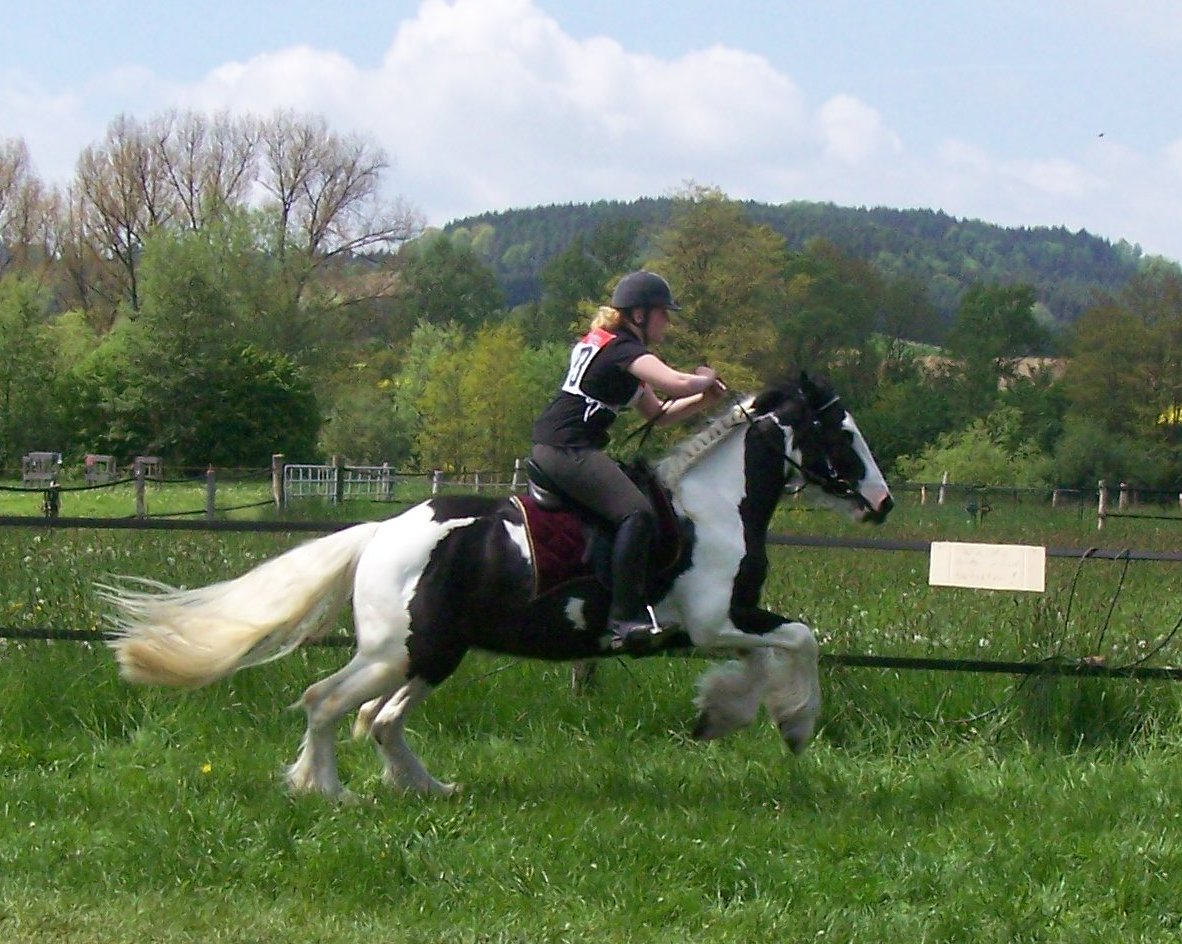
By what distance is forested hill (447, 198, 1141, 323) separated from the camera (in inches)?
4638

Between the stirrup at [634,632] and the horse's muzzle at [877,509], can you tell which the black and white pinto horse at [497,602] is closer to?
the horse's muzzle at [877,509]

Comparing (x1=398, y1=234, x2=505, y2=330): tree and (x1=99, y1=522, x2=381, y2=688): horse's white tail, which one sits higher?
(x1=398, y1=234, x2=505, y2=330): tree

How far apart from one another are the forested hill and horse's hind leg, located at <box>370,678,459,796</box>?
104m

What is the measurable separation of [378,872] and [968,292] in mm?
71421

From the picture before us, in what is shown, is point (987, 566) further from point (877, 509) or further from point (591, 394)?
point (591, 394)

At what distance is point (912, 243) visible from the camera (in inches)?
4808

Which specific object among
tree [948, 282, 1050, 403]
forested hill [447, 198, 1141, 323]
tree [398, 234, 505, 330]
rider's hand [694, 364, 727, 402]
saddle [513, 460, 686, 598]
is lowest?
saddle [513, 460, 686, 598]

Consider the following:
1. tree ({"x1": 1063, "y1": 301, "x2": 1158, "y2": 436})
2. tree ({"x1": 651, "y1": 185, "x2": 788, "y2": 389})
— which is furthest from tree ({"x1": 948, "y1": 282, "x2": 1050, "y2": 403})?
tree ({"x1": 651, "y1": 185, "x2": 788, "y2": 389})

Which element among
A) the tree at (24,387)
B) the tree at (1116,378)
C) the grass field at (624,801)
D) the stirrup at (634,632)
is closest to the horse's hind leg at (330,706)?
the grass field at (624,801)

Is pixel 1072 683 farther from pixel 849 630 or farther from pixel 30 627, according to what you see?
pixel 30 627

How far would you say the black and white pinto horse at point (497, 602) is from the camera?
6059mm

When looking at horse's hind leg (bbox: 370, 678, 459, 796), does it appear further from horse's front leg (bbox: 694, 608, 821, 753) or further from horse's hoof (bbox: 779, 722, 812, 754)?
horse's hoof (bbox: 779, 722, 812, 754)

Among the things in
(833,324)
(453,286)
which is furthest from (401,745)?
(453,286)

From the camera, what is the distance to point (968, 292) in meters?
72.5
